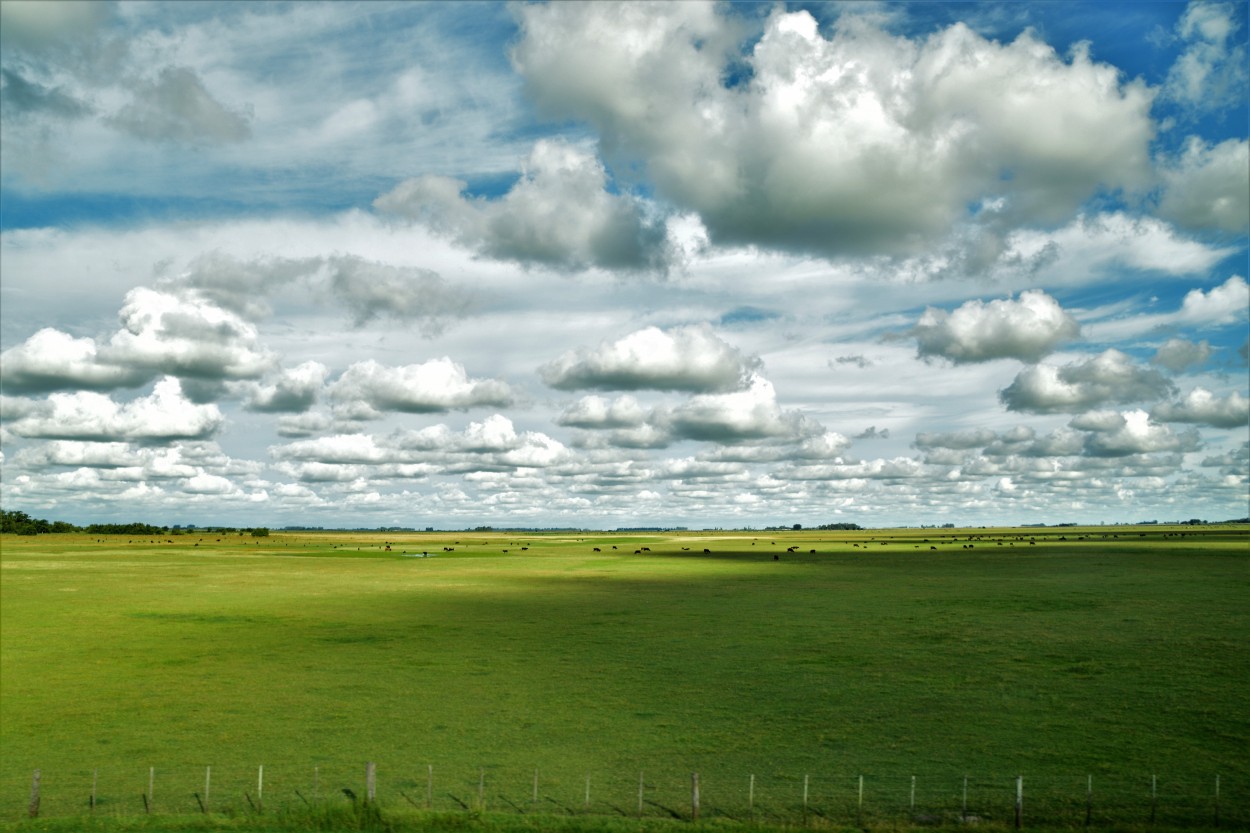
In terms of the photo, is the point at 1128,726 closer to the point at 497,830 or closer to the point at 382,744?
the point at 497,830

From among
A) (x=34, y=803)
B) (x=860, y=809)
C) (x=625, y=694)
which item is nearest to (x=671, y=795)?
(x=860, y=809)

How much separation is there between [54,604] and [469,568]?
7661 centimetres

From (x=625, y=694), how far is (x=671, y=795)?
1543 centimetres

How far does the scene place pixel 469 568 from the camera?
159 meters

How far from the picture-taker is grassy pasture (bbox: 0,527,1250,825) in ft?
118

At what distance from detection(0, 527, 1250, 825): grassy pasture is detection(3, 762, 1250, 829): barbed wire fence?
7.7 inches

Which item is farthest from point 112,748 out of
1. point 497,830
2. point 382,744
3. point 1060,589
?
point 1060,589

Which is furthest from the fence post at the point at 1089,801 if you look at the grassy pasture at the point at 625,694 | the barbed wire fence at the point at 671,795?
the grassy pasture at the point at 625,694

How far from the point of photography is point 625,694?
1937 inches

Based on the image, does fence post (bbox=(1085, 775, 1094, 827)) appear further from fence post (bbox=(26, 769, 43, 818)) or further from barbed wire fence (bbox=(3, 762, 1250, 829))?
fence post (bbox=(26, 769, 43, 818))

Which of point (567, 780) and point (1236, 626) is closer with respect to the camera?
point (567, 780)

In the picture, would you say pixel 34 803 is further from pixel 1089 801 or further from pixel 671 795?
pixel 1089 801

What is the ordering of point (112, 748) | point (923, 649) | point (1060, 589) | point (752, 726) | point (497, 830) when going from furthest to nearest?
point (1060, 589) → point (923, 649) → point (752, 726) → point (112, 748) → point (497, 830)

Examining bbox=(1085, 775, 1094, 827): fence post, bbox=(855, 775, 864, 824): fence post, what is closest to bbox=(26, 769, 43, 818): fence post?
bbox=(855, 775, 864, 824): fence post
